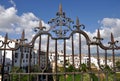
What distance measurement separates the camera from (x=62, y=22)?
17.5 feet

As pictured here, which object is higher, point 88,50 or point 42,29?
point 42,29

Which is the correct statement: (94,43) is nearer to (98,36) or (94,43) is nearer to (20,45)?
(98,36)

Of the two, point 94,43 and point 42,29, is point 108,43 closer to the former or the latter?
point 94,43

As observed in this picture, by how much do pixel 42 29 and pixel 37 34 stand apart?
0.18 metres

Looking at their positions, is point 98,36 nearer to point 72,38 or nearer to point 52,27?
point 72,38

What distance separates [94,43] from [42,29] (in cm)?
133

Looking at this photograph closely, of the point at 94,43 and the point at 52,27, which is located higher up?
the point at 52,27

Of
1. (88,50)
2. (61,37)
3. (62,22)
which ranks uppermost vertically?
(62,22)

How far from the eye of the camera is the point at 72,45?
521 centimetres

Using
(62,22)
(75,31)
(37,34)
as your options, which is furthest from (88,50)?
(37,34)

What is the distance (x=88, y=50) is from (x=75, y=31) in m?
0.55

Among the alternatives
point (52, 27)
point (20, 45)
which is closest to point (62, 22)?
point (52, 27)

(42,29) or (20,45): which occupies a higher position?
(42,29)

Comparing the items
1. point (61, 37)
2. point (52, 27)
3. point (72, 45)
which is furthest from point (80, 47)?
point (52, 27)
